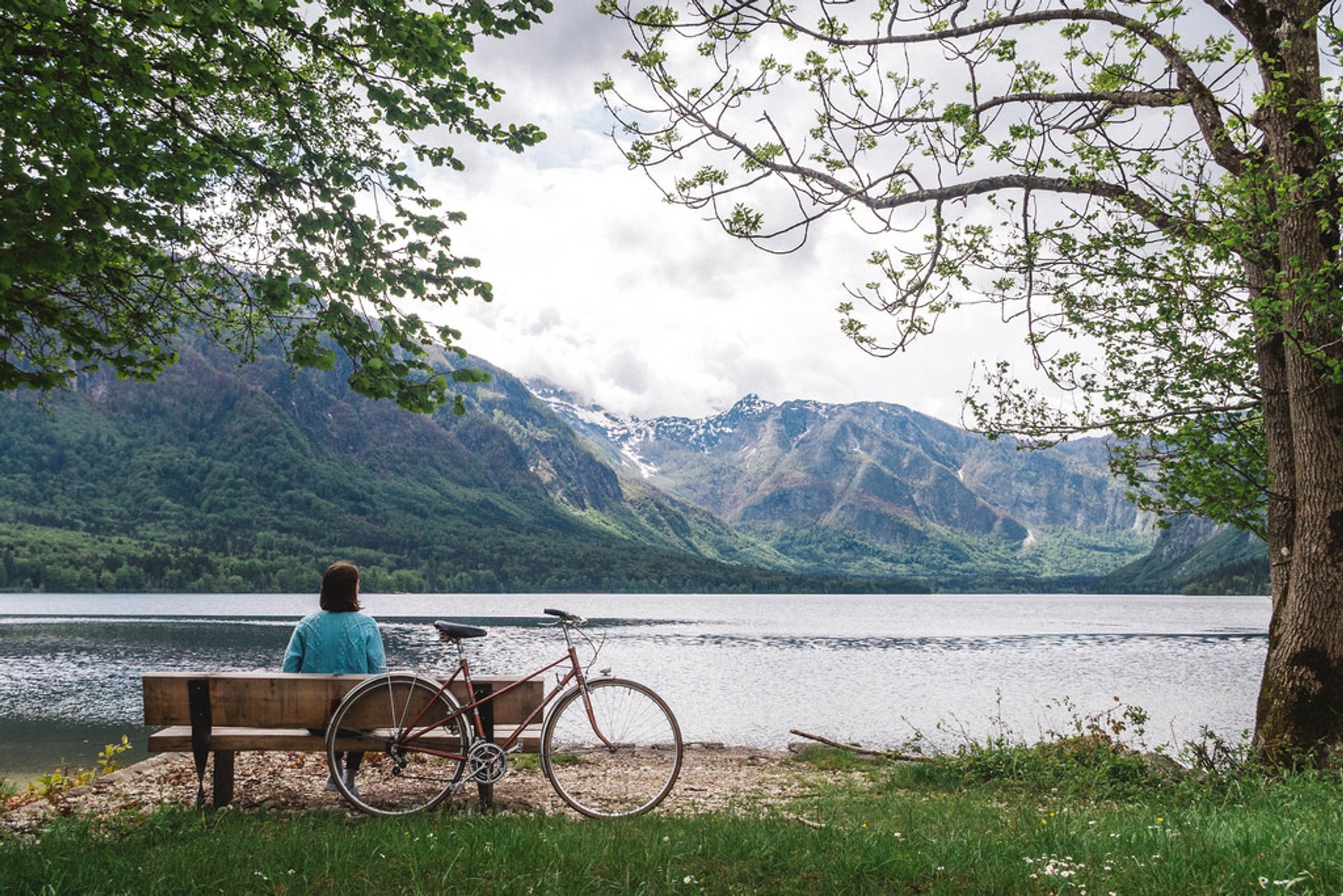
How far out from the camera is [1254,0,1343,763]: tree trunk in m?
9.10

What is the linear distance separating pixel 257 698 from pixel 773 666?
4530 cm

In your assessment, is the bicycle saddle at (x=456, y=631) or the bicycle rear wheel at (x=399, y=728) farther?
the bicycle saddle at (x=456, y=631)

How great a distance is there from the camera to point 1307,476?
30.6 feet

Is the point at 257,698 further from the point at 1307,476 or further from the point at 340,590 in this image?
the point at 1307,476

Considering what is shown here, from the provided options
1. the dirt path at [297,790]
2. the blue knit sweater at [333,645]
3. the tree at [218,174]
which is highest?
the tree at [218,174]

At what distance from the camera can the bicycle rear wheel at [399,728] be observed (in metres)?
7.54

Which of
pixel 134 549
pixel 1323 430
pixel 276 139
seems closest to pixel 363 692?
pixel 276 139

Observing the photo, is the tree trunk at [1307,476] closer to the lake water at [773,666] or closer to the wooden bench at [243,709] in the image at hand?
the wooden bench at [243,709]

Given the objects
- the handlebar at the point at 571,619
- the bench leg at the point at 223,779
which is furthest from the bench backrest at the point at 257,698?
the handlebar at the point at 571,619

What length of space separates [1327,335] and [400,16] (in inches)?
381

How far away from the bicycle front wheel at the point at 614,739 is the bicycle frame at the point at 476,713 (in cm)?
9

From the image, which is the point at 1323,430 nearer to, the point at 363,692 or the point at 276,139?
the point at 363,692

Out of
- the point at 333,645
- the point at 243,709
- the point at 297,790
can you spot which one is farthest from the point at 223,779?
the point at 297,790

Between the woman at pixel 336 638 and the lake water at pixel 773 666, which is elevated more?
the woman at pixel 336 638
